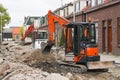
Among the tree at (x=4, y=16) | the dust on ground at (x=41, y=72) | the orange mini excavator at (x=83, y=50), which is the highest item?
the tree at (x=4, y=16)

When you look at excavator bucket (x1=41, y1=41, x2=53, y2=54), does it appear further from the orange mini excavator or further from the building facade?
the building facade

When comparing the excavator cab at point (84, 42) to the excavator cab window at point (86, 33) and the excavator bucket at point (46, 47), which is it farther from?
the excavator bucket at point (46, 47)

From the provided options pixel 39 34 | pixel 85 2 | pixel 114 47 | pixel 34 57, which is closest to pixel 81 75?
pixel 34 57

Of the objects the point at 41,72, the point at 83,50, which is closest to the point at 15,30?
the point at 83,50

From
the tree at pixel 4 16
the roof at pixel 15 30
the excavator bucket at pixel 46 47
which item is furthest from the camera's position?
the roof at pixel 15 30

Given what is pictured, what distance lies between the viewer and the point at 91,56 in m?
18.2

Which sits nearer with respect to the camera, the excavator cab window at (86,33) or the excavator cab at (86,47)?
the excavator cab at (86,47)

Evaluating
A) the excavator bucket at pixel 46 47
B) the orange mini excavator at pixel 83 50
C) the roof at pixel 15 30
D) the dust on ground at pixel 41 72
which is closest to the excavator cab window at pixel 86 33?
the orange mini excavator at pixel 83 50

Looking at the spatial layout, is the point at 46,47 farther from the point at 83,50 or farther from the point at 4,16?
the point at 4,16

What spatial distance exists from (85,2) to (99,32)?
16.4 m

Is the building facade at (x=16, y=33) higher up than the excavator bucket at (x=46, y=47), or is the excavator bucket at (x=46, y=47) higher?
the building facade at (x=16, y=33)

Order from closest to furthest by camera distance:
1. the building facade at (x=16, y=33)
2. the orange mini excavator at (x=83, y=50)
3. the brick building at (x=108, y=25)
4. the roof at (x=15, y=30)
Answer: the orange mini excavator at (x=83, y=50)
the brick building at (x=108, y=25)
the building facade at (x=16, y=33)
the roof at (x=15, y=30)

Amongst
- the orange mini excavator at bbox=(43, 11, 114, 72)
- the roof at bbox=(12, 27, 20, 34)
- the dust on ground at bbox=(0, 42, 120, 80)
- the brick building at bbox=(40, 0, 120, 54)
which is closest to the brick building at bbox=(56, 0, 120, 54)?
the brick building at bbox=(40, 0, 120, 54)

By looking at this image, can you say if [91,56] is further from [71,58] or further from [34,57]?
[34,57]
